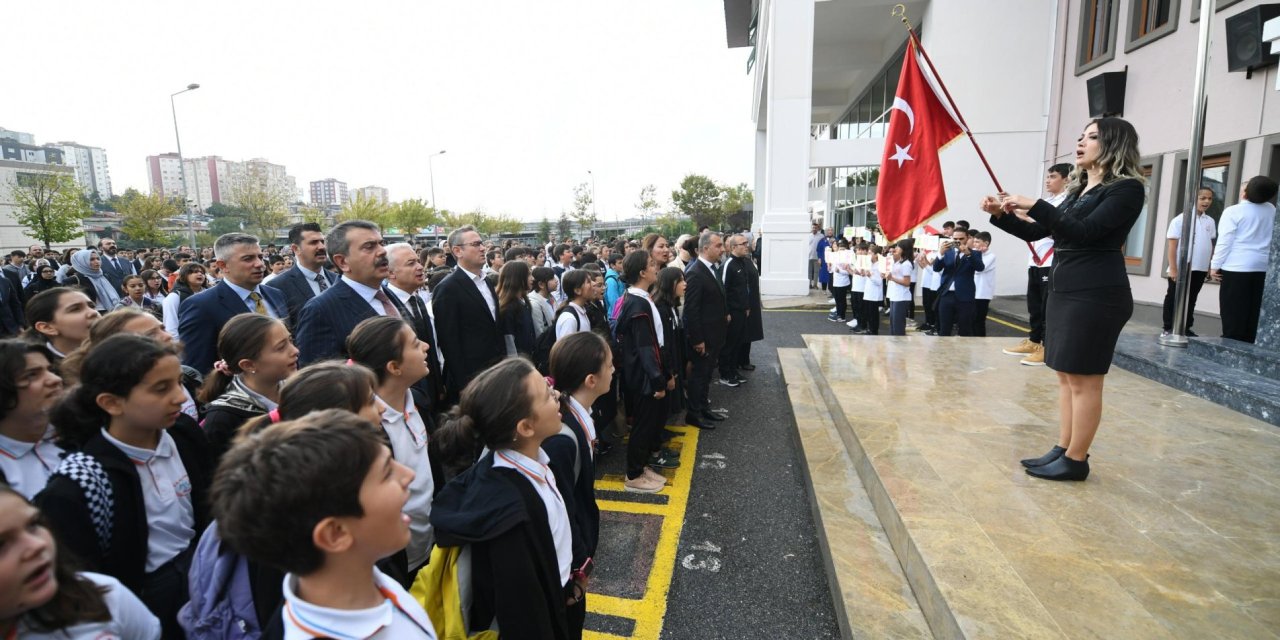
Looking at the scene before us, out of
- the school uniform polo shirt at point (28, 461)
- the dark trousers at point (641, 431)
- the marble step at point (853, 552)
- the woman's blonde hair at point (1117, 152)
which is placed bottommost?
the marble step at point (853, 552)

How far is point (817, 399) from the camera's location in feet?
18.9

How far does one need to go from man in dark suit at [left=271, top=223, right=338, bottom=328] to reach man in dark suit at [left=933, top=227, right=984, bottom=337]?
7786mm

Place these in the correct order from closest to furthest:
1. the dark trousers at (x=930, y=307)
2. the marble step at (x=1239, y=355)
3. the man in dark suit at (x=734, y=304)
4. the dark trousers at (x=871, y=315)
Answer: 1. the marble step at (x=1239, y=355)
2. the man in dark suit at (x=734, y=304)
3. the dark trousers at (x=871, y=315)
4. the dark trousers at (x=930, y=307)

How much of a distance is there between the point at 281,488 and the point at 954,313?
9.07 meters

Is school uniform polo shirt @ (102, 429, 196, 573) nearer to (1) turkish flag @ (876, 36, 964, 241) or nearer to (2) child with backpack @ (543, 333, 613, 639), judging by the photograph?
(2) child with backpack @ (543, 333, 613, 639)

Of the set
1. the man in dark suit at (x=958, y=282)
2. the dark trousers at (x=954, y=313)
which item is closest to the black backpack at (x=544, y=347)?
the man in dark suit at (x=958, y=282)

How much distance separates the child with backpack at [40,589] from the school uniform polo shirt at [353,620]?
16.9 inches

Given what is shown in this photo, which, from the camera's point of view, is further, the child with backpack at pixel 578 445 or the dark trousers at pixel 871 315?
the dark trousers at pixel 871 315

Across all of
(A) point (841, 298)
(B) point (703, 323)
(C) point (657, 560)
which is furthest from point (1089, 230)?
(A) point (841, 298)

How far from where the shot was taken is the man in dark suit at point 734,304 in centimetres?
657

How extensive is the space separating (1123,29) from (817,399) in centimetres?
1023

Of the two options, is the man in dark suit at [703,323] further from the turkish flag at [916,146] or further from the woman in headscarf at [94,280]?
the woman in headscarf at [94,280]

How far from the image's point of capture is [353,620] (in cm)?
111

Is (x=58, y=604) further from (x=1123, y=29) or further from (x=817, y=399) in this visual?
(x=1123, y=29)
